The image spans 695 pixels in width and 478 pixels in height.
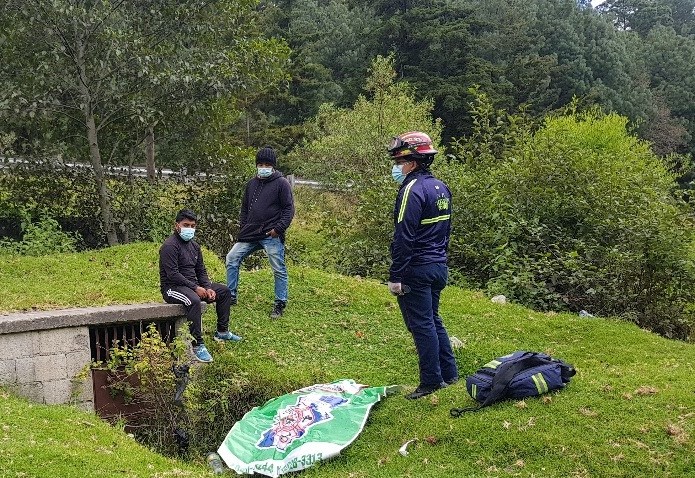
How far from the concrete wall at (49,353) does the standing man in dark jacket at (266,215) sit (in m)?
1.61

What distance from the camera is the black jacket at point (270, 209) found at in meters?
7.04

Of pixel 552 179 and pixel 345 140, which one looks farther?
pixel 345 140

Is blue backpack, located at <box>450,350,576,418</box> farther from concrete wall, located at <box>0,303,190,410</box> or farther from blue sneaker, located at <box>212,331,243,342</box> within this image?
concrete wall, located at <box>0,303,190,410</box>

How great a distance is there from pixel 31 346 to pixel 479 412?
3.92 meters

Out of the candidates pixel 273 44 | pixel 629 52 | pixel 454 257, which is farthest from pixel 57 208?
pixel 629 52

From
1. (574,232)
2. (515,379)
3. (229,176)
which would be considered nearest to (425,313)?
(515,379)

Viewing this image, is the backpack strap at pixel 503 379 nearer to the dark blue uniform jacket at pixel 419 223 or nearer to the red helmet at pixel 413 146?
the dark blue uniform jacket at pixel 419 223

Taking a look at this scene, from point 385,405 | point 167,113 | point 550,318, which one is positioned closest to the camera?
point 385,405

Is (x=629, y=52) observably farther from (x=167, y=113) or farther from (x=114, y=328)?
(x=114, y=328)

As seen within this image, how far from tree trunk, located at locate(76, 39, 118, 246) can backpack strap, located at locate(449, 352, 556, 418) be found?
822 centimetres

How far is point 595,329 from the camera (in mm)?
7285

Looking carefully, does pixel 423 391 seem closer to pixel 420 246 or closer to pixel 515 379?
pixel 515 379

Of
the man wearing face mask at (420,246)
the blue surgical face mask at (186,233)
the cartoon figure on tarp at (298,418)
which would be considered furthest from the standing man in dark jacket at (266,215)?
the cartoon figure on tarp at (298,418)

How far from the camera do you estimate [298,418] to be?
16.5 ft
